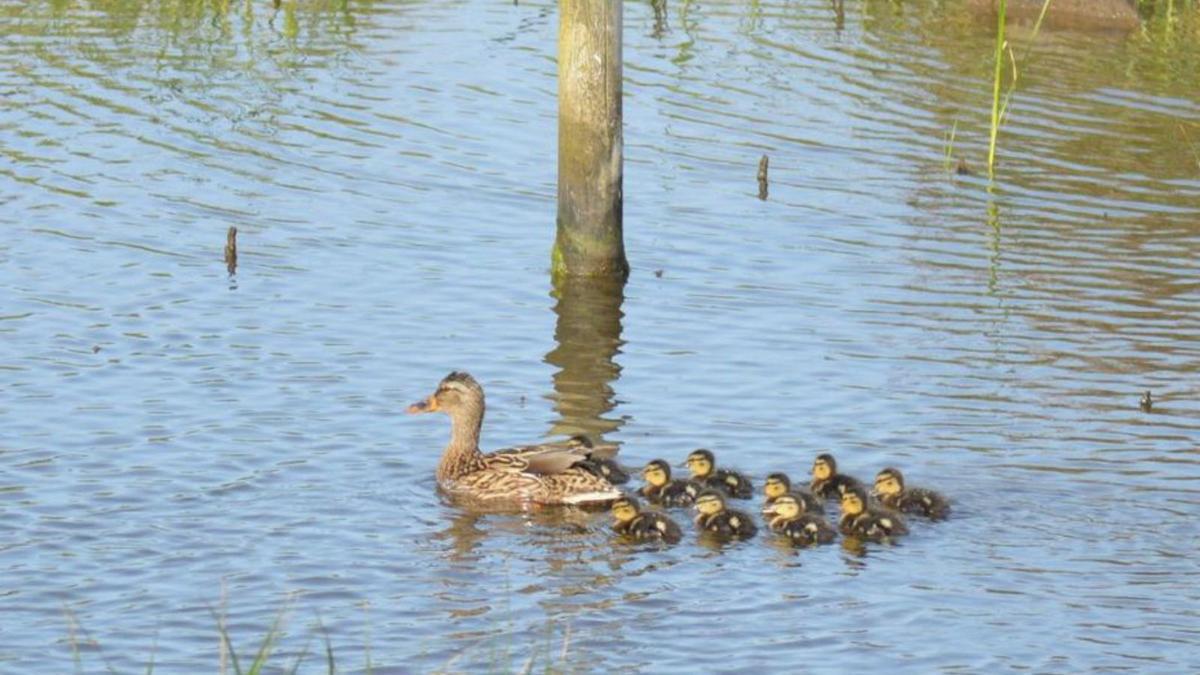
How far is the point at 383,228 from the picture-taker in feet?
47.2

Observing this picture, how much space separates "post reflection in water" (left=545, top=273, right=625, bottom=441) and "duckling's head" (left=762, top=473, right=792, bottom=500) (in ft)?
4.67

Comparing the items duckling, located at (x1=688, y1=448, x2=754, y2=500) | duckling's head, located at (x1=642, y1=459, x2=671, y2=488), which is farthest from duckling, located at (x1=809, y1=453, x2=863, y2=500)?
duckling's head, located at (x1=642, y1=459, x2=671, y2=488)

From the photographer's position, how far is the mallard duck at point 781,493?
30.5 feet

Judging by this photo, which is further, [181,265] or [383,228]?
[383,228]

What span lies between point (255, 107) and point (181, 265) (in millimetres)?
4517

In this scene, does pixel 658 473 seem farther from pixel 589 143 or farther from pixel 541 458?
pixel 589 143

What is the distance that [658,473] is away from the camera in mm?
9688

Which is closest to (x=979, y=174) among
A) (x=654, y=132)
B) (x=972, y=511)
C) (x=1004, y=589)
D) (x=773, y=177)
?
(x=773, y=177)

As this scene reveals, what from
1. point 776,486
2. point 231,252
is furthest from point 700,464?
point 231,252

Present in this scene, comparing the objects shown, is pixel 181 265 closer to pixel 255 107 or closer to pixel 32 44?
pixel 255 107

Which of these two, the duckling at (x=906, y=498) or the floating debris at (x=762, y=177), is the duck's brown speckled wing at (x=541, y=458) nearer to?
the duckling at (x=906, y=498)

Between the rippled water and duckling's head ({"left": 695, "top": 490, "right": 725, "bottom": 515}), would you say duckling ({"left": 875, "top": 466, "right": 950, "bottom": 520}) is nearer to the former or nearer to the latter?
the rippled water

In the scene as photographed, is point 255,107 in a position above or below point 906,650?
above

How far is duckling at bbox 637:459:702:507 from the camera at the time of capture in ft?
31.1
